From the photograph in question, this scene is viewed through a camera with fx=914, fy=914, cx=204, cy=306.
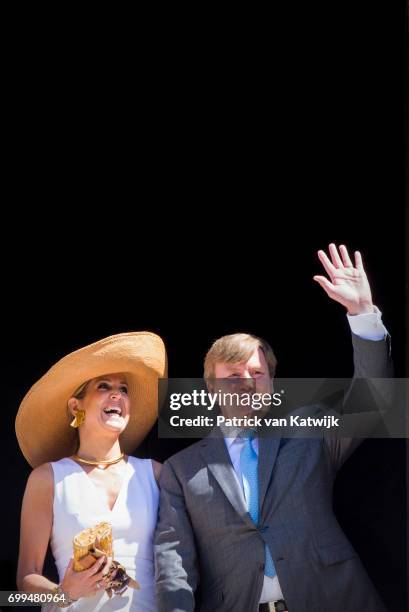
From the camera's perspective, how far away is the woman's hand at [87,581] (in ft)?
11.0

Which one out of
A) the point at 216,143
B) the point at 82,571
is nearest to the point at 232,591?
the point at 82,571

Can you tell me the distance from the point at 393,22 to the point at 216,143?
2.99ft

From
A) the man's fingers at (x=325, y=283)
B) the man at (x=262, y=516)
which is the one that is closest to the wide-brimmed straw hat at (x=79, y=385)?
the man at (x=262, y=516)

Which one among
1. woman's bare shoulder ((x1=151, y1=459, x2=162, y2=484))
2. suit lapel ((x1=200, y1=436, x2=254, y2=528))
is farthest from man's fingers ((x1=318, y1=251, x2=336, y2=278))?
woman's bare shoulder ((x1=151, y1=459, x2=162, y2=484))

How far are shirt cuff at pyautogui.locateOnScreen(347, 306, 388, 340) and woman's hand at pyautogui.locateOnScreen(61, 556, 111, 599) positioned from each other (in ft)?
4.23

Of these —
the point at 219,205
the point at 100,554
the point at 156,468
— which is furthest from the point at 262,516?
the point at 219,205

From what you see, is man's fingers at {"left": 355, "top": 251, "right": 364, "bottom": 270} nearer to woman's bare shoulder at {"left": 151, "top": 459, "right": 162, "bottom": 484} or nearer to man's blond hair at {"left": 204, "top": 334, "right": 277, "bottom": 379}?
man's blond hair at {"left": 204, "top": 334, "right": 277, "bottom": 379}

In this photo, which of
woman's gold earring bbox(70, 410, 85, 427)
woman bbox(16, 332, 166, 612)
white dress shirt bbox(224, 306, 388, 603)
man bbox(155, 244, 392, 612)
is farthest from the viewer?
woman's gold earring bbox(70, 410, 85, 427)

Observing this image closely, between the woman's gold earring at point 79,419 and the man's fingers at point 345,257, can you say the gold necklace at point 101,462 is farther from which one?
the man's fingers at point 345,257

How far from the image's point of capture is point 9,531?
359 cm

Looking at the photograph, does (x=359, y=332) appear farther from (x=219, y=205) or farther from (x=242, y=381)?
(x=219, y=205)

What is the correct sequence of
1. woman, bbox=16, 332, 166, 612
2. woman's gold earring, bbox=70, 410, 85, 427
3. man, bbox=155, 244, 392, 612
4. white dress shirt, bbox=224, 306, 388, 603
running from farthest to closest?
woman's gold earring, bbox=70, 410, 85, 427 < white dress shirt, bbox=224, 306, 388, 603 < woman, bbox=16, 332, 166, 612 < man, bbox=155, 244, 392, 612

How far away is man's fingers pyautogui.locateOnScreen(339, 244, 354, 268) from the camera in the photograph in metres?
3.71

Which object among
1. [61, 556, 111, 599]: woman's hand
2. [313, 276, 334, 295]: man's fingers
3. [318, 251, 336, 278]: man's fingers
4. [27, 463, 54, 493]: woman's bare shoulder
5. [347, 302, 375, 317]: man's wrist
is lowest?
[61, 556, 111, 599]: woman's hand
